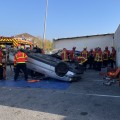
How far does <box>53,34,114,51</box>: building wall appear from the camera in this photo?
24042 mm

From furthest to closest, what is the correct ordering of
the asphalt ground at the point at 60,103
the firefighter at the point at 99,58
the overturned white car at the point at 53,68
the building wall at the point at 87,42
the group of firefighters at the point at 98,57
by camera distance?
the building wall at the point at 87,42 → the firefighter at the point at 99,58 → the group of firefighters at the point at 98,57 → the overturned white car at the point at 53,68 → the asphalt ground at the point at 60,103

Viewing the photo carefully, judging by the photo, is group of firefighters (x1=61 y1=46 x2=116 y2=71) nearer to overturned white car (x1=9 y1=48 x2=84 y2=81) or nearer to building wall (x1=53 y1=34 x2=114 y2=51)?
overturned white car (x1=9 y1=48 x2=84 y2=81)

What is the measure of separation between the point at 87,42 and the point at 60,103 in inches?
702

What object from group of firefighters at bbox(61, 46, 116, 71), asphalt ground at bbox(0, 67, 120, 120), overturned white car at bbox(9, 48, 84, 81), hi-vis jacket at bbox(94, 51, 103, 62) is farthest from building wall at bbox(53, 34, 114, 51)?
asphalt ground at bbox(0, 67, 120, 120)

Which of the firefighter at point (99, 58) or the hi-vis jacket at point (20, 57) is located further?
the firefighter at point (99, 58)

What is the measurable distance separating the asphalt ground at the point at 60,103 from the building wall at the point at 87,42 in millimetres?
13913

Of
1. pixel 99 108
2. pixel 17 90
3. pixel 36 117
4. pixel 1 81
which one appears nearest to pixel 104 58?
pixel 1 81

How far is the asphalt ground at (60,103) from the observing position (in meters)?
6.47

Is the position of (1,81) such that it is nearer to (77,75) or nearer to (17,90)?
(17,90)

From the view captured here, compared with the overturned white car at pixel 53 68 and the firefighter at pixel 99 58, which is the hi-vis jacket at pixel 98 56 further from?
the overturned white car at pixel 53 68

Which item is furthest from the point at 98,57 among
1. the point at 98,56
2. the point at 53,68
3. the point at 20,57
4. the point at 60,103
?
the point at 60,103

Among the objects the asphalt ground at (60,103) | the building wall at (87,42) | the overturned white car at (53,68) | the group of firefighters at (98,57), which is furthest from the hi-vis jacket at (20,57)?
the building wall at (87,42)

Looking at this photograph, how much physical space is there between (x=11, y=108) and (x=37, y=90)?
9.18ft

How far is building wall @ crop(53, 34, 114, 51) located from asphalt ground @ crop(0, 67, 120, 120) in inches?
548
